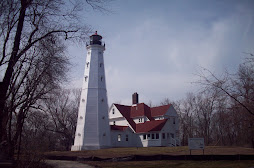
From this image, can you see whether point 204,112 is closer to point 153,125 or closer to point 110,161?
point 153,125

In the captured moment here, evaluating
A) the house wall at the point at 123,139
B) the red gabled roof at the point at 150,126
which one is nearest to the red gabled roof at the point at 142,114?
the red gabled roof at the point at 150,126

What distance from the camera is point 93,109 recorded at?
3653cm

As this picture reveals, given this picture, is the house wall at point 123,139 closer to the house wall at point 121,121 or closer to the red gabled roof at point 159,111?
the house wall at point 121,121

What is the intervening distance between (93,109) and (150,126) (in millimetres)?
9870

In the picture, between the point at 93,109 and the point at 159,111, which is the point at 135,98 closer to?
the point at 159,111

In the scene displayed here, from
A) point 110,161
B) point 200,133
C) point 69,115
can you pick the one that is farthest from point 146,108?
point 110,161

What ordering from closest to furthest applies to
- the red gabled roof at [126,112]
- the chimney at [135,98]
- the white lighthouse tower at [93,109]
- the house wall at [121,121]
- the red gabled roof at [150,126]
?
the white lighthouse tower at [93,109] → the red gabled roof at [150,126] → the red gabled roof at [126,112] → the house wall at [121,121] → the chimney at [135,98]

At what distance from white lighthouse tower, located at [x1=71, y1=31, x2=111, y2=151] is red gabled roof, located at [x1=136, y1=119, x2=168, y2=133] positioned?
6.40 m

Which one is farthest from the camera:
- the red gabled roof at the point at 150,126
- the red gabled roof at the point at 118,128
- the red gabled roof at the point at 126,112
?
the red gabled roof at the point at 126,112

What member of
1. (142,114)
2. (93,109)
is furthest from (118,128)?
(93,109)

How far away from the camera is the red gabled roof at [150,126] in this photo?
128ft

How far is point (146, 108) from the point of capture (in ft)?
152

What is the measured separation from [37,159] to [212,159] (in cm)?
1125

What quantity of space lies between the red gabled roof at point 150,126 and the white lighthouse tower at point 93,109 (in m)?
6.40
